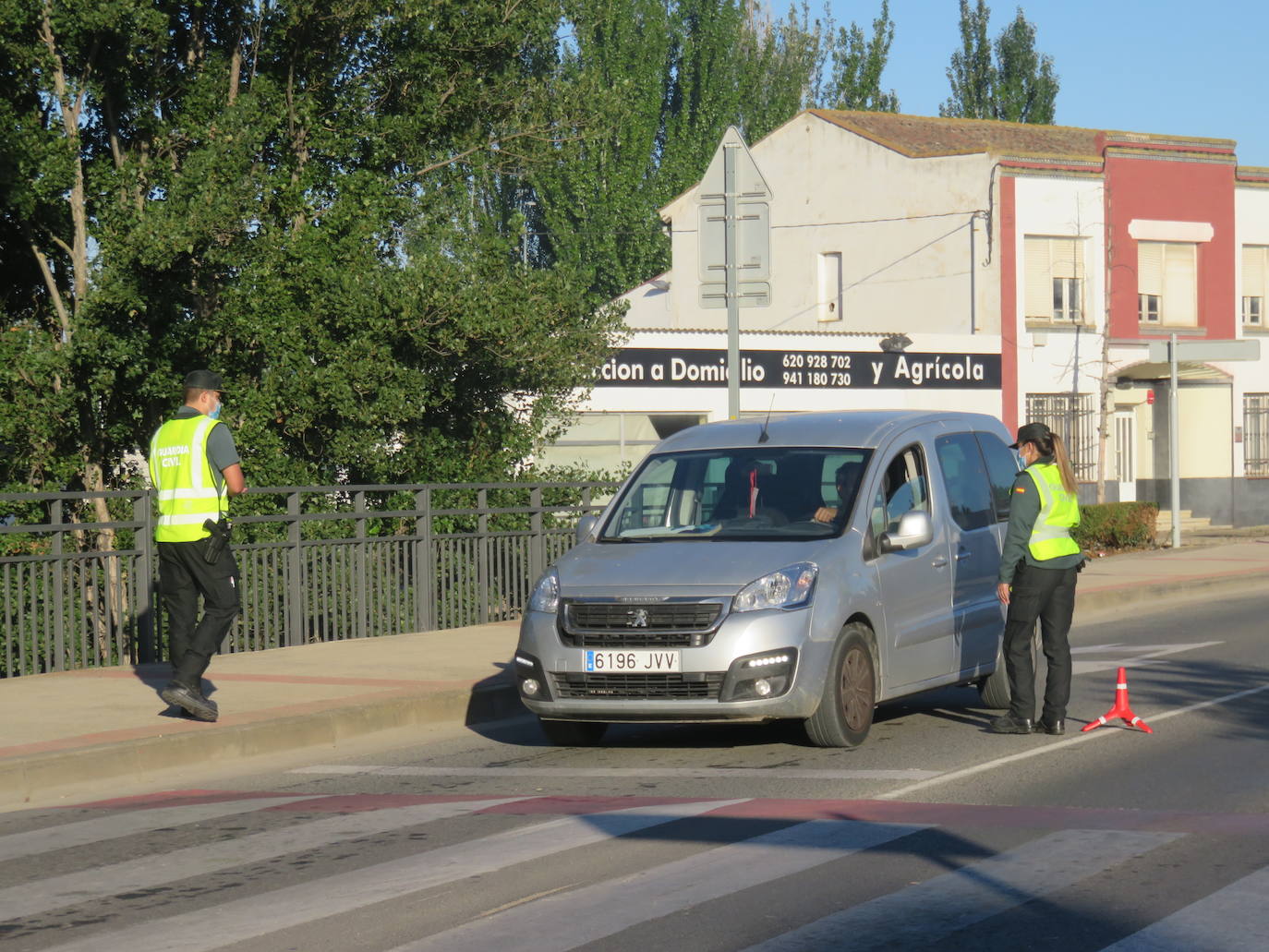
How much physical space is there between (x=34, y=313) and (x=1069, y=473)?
35.1ft

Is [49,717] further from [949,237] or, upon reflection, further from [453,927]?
[949,237]

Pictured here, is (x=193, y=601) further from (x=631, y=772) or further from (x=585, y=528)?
(x=631, y=772)

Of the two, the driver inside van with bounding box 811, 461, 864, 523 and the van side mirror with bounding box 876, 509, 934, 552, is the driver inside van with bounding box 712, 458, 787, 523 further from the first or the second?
the van side mirror with bounding box 876, 509, 934, 552

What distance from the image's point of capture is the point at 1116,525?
28.8m

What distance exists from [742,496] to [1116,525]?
20.1 m

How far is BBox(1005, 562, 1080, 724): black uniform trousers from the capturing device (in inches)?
394

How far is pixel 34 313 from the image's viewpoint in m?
16.7

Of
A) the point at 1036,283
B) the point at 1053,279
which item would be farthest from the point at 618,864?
the point at 1053,279

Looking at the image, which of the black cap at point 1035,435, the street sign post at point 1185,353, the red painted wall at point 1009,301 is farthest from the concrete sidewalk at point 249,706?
the red painted wall at point 1009,301

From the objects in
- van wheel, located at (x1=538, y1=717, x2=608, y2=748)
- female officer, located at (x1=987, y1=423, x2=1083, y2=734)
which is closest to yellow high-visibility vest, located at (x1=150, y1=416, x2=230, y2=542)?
van wheel, located at (x1=538, y1=717, x2=608, y2=748)

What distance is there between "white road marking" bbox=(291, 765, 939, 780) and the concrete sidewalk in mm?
650

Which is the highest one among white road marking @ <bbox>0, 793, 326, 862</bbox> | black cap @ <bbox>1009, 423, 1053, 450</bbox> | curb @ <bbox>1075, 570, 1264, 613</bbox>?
black cap @ <bbox>1009, 423, 1053, 450</bbox>

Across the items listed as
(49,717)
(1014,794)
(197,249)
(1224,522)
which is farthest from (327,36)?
(1224,522)

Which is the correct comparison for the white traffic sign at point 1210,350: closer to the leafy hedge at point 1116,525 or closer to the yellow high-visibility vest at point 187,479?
the leafy hedge at point 1116,525
